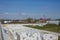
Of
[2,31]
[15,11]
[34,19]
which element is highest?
[15,11]

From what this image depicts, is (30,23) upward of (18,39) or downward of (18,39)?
upward

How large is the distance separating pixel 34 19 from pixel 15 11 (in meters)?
0.36

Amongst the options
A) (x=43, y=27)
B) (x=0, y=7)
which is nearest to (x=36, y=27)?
(x=43, y=27)

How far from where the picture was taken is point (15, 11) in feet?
7.63

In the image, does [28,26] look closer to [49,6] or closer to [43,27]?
[43,27]

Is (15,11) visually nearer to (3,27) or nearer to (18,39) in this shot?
(3,27)

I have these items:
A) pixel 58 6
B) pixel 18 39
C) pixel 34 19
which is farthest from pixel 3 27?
pixel 58 6

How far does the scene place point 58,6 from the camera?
2445 millimetres

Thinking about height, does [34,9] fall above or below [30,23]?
above

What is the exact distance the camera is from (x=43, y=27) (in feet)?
7.86

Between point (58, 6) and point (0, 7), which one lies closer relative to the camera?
point (0, 7)

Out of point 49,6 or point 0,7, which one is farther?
point 49,6

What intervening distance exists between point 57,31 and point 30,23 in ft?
1.66

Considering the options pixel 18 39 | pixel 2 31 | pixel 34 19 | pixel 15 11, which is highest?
pixel 15 11
